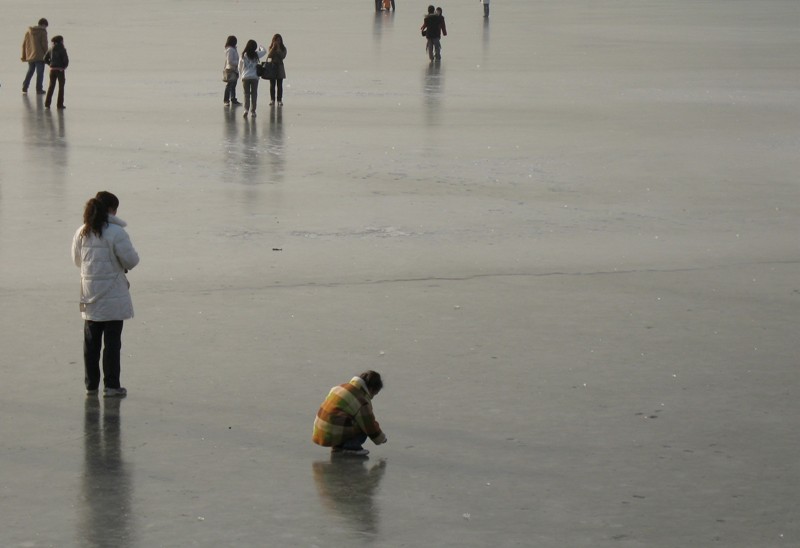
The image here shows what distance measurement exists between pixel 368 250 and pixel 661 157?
7391 mm

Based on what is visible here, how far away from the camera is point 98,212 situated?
9.11m

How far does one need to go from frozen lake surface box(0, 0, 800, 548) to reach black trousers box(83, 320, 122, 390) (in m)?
0.17

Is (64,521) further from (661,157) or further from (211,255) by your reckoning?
(661,157)

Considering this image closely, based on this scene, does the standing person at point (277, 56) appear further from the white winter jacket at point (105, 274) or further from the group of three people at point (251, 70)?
the white winter jacket at point (105, 274)

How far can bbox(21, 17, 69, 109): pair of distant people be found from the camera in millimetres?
24609

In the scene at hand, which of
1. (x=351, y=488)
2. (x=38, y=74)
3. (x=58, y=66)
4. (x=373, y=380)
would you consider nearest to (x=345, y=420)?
(x=373, y=380)

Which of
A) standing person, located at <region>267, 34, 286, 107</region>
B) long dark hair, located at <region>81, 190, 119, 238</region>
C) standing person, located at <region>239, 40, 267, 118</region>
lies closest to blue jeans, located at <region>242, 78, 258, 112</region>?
standing person, located at <region>239, 40, 267, 118</region>

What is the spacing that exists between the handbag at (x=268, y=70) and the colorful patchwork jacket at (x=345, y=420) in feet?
55.7

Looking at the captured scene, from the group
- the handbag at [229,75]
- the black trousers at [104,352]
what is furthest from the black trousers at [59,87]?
the black trousers at [104,352]

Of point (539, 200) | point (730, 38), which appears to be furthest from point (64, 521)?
point (730, 38)

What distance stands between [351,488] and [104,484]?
48.9 inches

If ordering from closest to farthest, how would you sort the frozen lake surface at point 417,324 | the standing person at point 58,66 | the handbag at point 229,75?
the frozen lake surface at point 417,324
the standing person at point 58,66
the handbag at point 229,75

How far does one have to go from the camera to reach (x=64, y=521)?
23.0 feet

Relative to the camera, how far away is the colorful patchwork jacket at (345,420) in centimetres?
800
